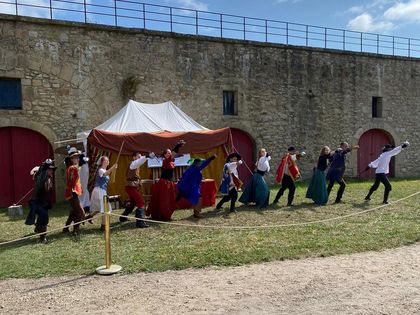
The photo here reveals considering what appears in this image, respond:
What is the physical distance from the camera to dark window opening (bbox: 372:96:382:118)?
18609mm

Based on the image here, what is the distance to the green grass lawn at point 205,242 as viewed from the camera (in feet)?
17.8

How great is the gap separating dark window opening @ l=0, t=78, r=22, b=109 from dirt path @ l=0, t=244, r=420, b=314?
8.43 meters

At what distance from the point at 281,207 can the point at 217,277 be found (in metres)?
5.48

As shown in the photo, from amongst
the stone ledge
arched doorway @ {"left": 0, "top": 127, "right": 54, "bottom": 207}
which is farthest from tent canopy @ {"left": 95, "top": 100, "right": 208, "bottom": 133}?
the stone ledge

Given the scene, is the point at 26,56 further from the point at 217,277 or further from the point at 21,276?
the point at 217,277

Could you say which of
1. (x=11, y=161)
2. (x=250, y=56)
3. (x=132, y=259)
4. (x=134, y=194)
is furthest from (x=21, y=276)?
(x=250, y=56)

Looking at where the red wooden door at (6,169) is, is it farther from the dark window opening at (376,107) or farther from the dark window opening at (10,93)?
the dark window opening at (376,107)

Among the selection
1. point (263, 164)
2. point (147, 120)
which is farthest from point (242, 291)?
point (147, 120)

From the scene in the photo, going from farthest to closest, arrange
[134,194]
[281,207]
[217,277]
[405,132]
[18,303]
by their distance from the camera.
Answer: [405,132] → [281,207] → [134,194] → [217,277] → [18,303]

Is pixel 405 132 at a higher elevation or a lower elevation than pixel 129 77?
lower

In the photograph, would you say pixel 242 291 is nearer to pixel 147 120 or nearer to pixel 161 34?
pixel 147 120

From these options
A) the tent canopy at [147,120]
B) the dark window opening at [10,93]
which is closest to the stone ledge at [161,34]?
the dark window opening at [10,93]

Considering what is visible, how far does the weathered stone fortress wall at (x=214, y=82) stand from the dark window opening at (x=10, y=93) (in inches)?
8.9

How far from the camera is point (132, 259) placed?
18.3 feet
